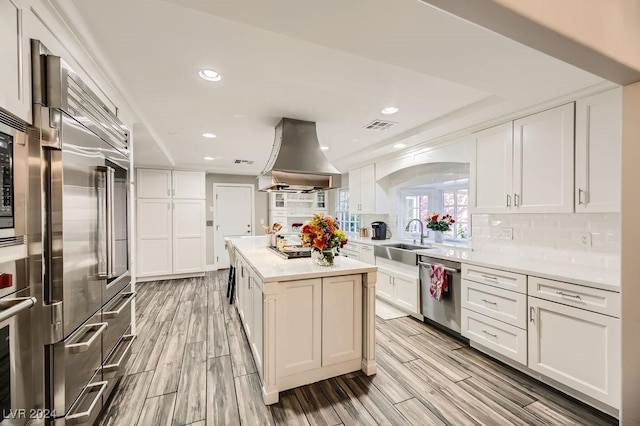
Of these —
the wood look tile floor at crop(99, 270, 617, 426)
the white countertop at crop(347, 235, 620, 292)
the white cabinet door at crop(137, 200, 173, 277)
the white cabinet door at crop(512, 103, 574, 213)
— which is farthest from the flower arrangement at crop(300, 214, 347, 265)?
the white cabinet door at crop(137, 200, 173, 277)

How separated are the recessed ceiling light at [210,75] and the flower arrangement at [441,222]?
316 centimetres

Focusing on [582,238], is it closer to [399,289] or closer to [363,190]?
[399,289]

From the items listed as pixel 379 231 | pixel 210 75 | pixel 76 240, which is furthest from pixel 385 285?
pixel 76 240

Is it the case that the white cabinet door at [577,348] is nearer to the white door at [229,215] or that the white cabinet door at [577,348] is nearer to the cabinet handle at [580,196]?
the cabinet handle at [580,196]

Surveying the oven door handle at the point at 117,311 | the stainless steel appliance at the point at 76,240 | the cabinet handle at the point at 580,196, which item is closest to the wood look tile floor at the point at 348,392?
the stainless steel appliance at the point at 76,240

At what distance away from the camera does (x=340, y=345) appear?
7.29ft

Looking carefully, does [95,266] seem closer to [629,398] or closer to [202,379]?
[202,379]

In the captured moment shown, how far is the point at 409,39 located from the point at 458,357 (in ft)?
8.93

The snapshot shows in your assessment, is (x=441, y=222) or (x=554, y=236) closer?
(x=554, y=236)

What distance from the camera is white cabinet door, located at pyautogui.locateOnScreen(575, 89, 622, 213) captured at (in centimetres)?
200

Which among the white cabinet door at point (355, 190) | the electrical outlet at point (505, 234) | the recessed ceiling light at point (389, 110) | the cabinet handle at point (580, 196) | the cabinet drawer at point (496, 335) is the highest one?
the recessed ceiling light at point (389, 110)

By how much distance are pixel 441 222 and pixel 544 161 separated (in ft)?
4.78

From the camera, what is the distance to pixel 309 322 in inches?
82.7

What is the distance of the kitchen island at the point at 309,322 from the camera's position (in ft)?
6.37
